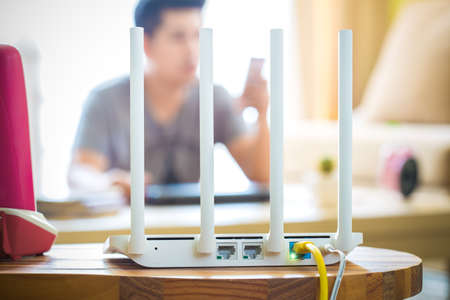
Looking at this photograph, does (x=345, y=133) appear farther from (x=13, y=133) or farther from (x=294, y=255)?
(x=13, y=133)

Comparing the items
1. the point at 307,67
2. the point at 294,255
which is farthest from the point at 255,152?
the point at 307,67

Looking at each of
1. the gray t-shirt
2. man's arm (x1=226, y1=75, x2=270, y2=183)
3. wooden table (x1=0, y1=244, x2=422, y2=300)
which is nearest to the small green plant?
man's arm (x1=226, y1=75, x2=270, y2=183)

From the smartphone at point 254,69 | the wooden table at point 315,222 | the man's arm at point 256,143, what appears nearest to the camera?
the wooden table at point 315,222

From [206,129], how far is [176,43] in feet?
4.95

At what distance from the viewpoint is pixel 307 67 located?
322cm

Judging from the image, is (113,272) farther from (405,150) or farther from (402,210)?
(405,150)

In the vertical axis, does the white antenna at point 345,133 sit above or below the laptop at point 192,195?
above

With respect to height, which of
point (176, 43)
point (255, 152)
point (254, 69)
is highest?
point (176, 43)

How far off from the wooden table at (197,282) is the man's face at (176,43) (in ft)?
4.82

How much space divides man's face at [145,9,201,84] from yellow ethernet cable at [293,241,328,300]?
1.46 m

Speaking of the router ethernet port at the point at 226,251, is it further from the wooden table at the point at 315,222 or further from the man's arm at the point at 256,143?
the man's arm at the point at 256,143

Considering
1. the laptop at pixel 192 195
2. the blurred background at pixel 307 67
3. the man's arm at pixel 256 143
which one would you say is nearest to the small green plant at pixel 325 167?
the blurred background at pixel 307 67

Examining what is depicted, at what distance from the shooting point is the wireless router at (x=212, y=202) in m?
0.51

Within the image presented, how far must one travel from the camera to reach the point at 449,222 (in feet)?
3.96
